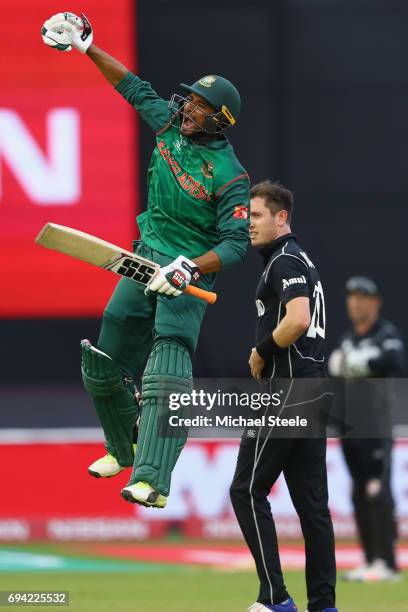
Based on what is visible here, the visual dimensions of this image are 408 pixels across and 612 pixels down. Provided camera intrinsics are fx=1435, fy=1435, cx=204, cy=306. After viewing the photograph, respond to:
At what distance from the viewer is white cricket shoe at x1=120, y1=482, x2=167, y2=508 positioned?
5547 millimetres

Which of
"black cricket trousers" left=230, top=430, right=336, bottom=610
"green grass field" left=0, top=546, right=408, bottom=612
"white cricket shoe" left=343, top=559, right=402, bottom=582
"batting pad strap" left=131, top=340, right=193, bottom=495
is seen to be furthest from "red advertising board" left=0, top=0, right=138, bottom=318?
"batting pad strap" left=131, top=340, right=193, bottom=495

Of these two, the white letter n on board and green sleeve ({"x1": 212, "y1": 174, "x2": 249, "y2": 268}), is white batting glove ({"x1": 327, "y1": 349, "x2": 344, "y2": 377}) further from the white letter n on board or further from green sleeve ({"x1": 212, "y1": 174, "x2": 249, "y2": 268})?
green sleeve ({"x1": 212, "y1": 174, "x2": 249, "y2": 268})

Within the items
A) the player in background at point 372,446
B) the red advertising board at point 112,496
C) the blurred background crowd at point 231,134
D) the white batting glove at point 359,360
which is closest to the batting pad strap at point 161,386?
the player in background at point 372,446

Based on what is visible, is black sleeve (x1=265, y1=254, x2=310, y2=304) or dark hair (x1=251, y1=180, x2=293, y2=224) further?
dark hair (x1=251, y1=180, x2=293, y2=224)

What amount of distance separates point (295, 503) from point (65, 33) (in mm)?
2240

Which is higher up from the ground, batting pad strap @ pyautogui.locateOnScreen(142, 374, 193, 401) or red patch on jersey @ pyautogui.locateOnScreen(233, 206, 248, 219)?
red patch on jersey @ pyautogui.locateOnScreen(233, 206, 248, 219)

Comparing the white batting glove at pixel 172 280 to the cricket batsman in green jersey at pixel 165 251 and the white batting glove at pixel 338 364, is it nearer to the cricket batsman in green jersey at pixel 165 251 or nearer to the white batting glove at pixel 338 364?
the cricket batsman in green jersey at pixel 165 251

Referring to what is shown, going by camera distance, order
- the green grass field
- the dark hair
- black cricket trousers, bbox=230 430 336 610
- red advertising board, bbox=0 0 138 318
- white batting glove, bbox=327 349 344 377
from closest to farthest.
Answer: black cricket trousers, bbox=230 430 336 610 → the dark hair → the green grass field → white batting glove, bbox=327 349 344 377 → red advertising board, bbox=0 0 138 318

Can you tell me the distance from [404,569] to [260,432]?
3.93 metres

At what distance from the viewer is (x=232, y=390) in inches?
256

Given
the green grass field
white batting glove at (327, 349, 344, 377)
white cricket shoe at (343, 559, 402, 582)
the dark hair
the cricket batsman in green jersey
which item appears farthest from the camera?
white batting glove at (327, 349, 344, 377)

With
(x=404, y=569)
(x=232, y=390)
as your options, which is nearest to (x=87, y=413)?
(x=404, y=569)

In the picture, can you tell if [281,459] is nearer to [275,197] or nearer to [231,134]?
[275,197]

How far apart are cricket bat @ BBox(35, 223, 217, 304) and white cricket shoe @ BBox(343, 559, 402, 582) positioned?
12.1ft
